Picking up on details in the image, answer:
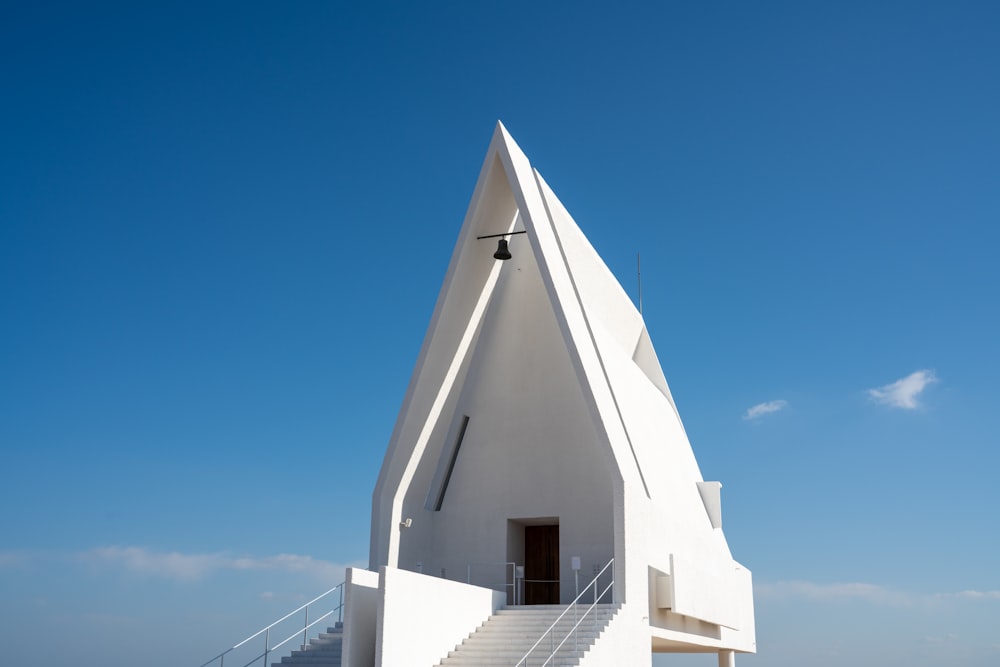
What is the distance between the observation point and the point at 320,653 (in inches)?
574

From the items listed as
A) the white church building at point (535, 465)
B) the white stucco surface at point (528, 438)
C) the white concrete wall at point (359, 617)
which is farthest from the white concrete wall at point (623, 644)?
the white concrete wall at point (359, 617)

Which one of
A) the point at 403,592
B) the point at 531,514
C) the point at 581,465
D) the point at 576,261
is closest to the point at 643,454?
the point at 581,465

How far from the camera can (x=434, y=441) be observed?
18.2m

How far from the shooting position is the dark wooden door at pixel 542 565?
1792 centimetres

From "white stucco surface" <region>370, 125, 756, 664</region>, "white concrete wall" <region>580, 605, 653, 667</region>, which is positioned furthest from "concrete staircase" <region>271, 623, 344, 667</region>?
"white concrete wall" <region>580, 605, 653, 667</region>

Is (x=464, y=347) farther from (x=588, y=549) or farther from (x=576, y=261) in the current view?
(x=588, y=549)

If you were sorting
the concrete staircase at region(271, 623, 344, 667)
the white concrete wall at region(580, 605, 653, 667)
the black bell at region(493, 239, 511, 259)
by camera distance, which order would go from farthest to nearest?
the black bell at region(493, 239, 511, 259), the concrete staircase at region(271, 623, 344, 667), the white concrete wall at region(580, 605, 653, 667)

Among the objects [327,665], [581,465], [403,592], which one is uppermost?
[581,465]

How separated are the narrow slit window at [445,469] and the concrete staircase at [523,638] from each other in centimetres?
→ 427

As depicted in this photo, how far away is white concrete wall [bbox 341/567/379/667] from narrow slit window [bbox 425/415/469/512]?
5.44 metres

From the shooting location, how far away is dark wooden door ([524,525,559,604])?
706 inches

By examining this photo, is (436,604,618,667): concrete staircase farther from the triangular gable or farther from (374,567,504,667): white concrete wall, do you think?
the triangular gable

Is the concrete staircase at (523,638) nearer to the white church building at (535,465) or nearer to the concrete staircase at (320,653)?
the white church building at (535,465)

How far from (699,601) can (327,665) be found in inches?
263
